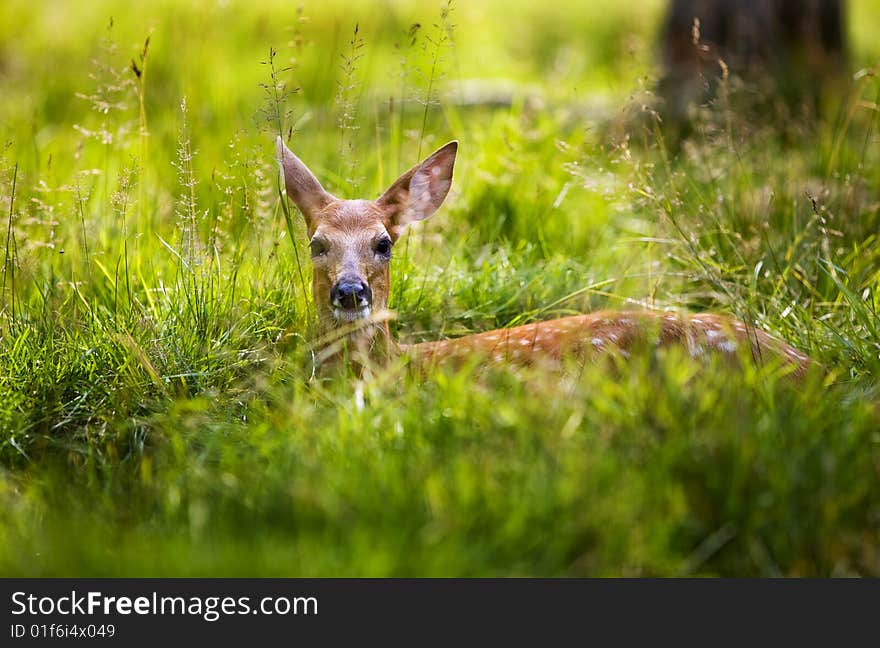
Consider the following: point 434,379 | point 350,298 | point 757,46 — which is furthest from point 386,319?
point 757,46

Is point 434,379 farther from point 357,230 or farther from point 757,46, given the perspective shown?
point 757,46

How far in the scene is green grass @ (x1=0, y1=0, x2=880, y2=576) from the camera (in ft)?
9.19

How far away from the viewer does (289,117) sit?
4234 millimetres

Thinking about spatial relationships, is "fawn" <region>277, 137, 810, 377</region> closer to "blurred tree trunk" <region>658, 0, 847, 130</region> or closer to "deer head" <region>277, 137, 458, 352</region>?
"deer head" <region>277, 137, 458, 352</region>

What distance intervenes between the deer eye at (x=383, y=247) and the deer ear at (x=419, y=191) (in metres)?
0.22

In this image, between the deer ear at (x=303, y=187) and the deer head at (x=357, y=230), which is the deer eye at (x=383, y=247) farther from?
the deer ear at (x=303, y=187)

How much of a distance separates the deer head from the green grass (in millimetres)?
115

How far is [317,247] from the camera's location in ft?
14.1

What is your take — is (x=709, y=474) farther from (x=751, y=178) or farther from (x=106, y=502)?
(x=751, y=178)

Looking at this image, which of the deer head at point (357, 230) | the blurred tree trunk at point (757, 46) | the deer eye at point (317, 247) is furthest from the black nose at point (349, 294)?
the blurred tree trunk at point (757, 46)

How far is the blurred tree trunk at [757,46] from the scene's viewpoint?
7410 mm

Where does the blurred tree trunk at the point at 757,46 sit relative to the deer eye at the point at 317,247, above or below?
above

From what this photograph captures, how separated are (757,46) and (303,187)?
4289mm

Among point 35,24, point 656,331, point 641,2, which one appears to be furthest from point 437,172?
point 641,2
